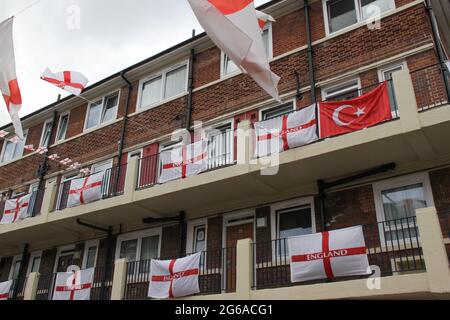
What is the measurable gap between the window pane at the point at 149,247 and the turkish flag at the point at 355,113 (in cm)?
595

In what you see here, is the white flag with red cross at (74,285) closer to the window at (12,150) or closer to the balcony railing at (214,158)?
the balcony railing at (214,158)

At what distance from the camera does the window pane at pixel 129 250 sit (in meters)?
13.6

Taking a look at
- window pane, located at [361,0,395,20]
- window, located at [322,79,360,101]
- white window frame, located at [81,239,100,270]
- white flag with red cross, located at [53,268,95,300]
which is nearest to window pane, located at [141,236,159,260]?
white flag with red cross, located at [53,268,95,300]

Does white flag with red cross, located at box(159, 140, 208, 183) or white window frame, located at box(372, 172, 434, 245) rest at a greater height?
white flag with red cross, located at box(159, 140, 208, 183)

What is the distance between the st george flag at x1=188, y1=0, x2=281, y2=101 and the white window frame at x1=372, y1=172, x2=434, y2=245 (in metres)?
4.04

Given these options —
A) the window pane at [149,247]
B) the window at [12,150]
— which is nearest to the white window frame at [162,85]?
the window pane at [149,247]

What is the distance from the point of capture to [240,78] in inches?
533

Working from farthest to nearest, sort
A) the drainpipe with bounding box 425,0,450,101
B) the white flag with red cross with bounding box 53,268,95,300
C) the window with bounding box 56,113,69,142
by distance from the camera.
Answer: the window with bounding box 56,113,69,142
the white flag with red cross with bounding box 53,268,95,300
the drainpipe with bounding box 425,0,450,101

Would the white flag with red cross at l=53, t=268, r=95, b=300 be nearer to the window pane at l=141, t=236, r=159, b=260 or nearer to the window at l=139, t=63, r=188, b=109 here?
the window pane at l=141, t=236, r=159, b=260

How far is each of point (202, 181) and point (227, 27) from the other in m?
4.78

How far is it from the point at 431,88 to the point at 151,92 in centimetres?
944

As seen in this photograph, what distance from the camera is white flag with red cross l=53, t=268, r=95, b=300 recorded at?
1234 cm

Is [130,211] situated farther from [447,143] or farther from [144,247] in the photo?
[447,143]

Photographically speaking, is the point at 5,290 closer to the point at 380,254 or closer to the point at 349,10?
the point at 380,254
